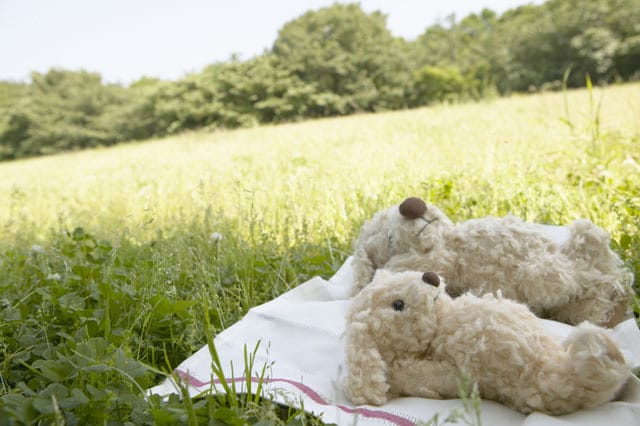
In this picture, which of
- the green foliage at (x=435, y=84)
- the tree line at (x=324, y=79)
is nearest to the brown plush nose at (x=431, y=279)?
the tree line at (x=324, y=79)

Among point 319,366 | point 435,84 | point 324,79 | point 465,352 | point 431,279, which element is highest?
point 324,79

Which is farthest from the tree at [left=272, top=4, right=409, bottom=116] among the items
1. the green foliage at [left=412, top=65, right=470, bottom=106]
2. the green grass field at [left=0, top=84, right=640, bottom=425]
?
the green grass field at [left=0, top=84, right=640, bottom=425]

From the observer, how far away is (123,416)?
1212 mm

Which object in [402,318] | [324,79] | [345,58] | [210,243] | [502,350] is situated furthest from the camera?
[345,58]

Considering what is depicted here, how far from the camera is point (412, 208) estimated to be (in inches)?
66.4

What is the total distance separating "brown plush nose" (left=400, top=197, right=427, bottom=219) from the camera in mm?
1688

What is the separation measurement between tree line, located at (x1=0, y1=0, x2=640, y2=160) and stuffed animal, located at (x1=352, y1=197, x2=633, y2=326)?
25485 millimetres

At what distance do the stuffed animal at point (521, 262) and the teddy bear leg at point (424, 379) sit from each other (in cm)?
46

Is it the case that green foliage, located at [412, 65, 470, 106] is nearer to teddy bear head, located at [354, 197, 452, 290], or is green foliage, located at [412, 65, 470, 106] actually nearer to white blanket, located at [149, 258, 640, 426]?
teddy bear head, located at [354, 197, 452, 290]

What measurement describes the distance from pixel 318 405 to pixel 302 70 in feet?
102

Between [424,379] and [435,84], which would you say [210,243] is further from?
[435,84]

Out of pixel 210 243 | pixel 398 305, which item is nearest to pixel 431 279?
pixel 398 305

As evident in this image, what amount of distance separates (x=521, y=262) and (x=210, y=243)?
151cm

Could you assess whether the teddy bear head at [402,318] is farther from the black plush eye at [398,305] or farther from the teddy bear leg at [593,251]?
the teddy bear leg at [593,251]
